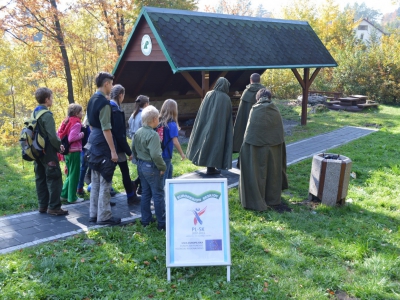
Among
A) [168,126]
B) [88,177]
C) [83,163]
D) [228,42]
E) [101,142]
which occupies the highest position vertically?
[228,42]

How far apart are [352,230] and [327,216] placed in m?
0.58

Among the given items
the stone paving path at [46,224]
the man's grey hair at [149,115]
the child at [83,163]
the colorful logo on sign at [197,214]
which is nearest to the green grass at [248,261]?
the stone paving path at [46,224]

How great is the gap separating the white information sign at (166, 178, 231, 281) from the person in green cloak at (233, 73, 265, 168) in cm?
377

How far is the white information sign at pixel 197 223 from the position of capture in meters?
4.17

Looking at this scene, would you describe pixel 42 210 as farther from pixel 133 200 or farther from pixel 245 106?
pixel 245 106

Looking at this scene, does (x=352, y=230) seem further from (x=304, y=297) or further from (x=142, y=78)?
(x=142, y=78)

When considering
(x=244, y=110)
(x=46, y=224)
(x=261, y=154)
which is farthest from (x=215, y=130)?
(x=46, y=224)

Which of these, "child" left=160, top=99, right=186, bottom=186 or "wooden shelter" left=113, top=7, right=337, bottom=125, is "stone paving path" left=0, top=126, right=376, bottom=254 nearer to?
"child" left=160, top=99, right=186, bottom=186

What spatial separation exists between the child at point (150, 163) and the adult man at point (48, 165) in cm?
116

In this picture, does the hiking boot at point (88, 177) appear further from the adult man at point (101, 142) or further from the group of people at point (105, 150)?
the adult man at point (101, 142)


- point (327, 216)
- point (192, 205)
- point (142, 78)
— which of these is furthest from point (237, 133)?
point (142, 78)

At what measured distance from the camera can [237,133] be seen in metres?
8.02

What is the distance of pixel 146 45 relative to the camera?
994cm

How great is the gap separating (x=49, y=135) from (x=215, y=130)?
314 cm
